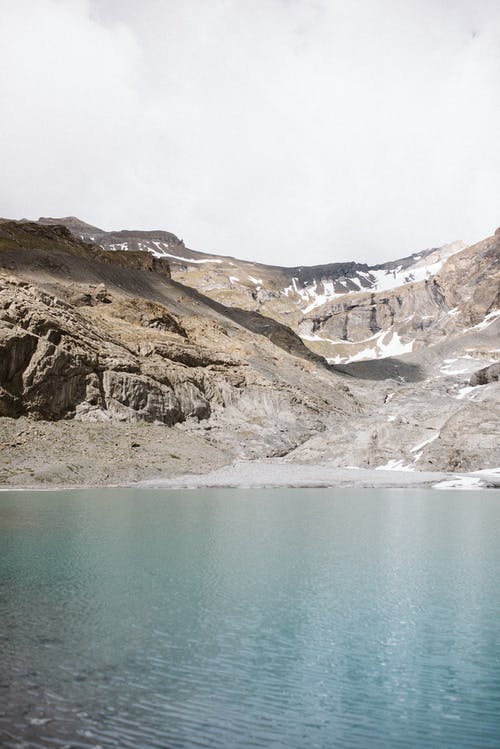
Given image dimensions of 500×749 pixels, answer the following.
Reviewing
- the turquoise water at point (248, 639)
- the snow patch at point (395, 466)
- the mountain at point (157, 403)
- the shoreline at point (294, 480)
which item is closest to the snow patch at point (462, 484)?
the shoreline at point (294, 480)

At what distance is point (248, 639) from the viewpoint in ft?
37.5

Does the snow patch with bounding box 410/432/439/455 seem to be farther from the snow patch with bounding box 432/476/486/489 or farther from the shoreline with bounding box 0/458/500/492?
the snow patch with bounding box 432/476/486/489

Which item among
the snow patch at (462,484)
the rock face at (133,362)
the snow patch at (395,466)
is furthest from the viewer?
the snow patch at (395,466)

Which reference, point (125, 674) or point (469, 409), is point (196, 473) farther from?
point (125, 674)

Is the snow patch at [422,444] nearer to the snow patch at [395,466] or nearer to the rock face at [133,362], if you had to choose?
the snow patch at [395,466]

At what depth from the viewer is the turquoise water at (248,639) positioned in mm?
7875

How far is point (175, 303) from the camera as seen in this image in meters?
110

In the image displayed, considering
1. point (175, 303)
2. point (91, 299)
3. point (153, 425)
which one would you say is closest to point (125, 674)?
point (153, 425)

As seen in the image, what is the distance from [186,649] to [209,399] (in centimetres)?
6377

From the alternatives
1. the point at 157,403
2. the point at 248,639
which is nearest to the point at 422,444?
the point at 157,403

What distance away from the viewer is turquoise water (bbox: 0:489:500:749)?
7875 millimetres

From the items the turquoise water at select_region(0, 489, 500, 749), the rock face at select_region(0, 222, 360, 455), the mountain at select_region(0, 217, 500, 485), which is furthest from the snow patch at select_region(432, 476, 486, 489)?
the turquoise water at select_region(0, 489, 500, 749)

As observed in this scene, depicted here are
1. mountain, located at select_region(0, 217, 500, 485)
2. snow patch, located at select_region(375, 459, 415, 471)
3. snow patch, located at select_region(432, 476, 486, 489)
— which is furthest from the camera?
snow patch, located at select_region(375, 459, 415, 471)

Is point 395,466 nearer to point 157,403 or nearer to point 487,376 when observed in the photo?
point 157,403
